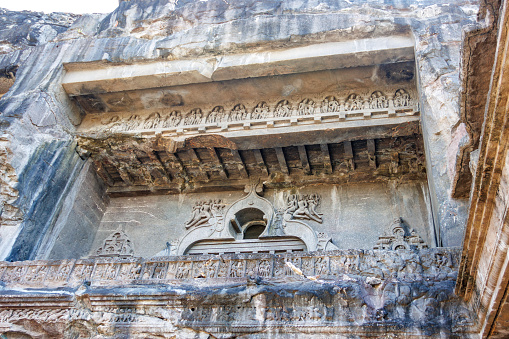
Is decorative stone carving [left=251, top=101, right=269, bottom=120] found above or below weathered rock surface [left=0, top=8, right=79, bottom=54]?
below

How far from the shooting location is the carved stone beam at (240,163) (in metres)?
8.16

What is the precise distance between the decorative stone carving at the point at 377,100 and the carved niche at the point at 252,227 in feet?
5.91

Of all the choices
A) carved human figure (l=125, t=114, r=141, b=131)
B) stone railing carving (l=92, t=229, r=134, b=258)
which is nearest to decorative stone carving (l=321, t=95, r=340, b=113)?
carved human figure (l=125, t=114, r=141, b=131)

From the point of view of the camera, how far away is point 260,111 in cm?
819

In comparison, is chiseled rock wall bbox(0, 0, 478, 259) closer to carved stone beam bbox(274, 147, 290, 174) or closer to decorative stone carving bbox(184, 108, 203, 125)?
decorative stone carving bbox(184, 108, 203, 125)

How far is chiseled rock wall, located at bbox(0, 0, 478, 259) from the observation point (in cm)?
645

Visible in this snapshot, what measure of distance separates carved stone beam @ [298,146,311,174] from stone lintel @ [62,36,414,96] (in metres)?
1.29

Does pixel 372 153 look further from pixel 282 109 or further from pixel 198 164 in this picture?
pixel 198 164

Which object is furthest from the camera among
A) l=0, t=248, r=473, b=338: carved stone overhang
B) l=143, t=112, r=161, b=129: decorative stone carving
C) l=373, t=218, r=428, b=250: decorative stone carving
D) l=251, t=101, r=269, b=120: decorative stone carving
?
l=143, t=112, r=161, b=129: decorative stone carving

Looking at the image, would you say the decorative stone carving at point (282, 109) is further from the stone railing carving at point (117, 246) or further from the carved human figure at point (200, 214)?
the stone railing carving at point (117, 246)

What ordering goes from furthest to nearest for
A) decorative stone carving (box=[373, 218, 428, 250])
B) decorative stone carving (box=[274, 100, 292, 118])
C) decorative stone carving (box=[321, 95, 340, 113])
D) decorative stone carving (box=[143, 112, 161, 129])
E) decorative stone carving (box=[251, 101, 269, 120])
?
1. decorative stone carving (box=[143, 112, 161, 129])
2. decorative stone carving (box=[251, 101, 269, 120])
3. decorative stone carving (box=[274, 100, 292, 118])
4. decorative stone carving (box=[321, 95, 340, 113])
5. decorative stone carving (box=[373, 218, 428, 250])

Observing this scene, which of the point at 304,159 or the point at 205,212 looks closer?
the point at 304,159

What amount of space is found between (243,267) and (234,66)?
3.62m

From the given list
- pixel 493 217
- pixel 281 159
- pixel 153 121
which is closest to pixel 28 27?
pixel 153 121
